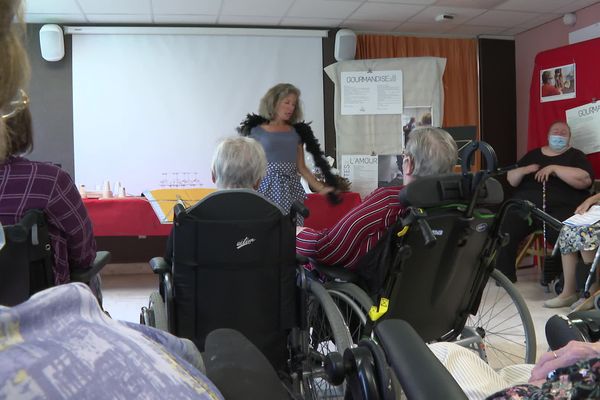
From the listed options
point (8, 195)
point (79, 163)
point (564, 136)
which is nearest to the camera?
point (8, 195)

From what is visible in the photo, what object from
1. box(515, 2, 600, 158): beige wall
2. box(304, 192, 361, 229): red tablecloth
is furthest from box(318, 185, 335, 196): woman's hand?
box(515, 2, 600, 158): beige wall

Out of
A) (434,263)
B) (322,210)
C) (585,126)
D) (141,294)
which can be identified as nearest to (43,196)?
(434,263)

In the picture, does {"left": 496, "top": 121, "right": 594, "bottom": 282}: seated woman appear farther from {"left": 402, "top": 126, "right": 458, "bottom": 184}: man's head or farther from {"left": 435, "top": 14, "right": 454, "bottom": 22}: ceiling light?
{"left": 402, "top": 126, "right": 458, "bottom": 184}: man's head

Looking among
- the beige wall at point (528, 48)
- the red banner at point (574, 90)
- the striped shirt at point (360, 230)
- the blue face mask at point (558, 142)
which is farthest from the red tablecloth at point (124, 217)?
the beige wall at point (528, 48)

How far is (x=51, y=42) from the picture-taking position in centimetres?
469

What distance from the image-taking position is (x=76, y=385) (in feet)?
1.07

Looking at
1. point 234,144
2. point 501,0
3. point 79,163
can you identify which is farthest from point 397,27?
point 234,144

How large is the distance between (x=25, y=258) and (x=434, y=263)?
4.03 ft

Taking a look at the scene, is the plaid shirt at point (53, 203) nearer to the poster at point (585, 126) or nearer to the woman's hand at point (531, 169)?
the woman's hand at point (531, 169)

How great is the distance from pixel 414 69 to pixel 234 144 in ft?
12.9

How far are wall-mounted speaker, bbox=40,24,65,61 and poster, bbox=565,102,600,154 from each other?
15.4 feet

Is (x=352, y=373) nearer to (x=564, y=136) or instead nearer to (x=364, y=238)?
(x=364, y=238)

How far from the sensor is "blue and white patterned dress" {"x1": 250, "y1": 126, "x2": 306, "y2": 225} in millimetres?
3215

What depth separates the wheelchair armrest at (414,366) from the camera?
603mm
